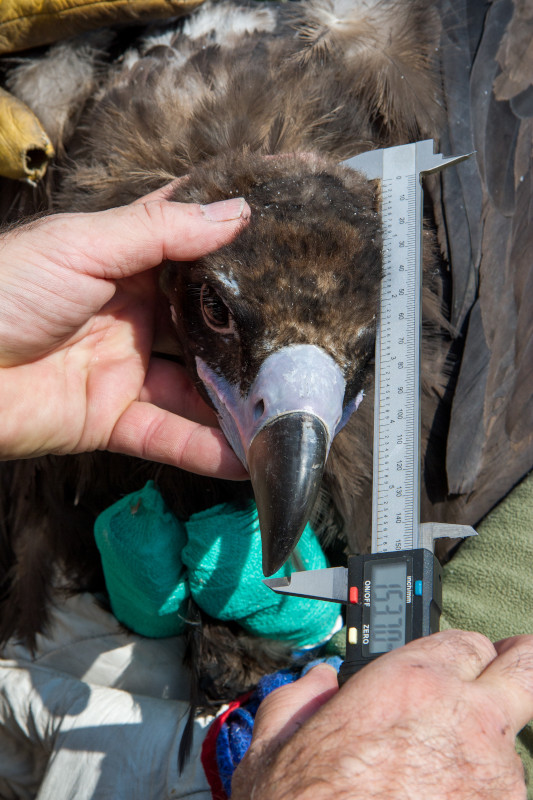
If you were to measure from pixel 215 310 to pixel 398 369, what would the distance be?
487mm

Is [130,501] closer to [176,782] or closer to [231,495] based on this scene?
[231,495]

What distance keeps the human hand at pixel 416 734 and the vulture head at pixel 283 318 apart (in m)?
0.44

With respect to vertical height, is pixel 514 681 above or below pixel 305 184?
below

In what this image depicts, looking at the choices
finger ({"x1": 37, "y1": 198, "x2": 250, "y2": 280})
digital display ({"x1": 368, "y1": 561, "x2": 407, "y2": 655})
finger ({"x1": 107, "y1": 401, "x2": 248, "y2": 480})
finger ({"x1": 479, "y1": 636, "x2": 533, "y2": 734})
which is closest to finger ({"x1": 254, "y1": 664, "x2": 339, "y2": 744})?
digital display ({"x1": 368, "y1": 561, "x2": 407, "y2": 655})

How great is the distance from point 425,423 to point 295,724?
1392mm

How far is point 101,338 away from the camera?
1.98 m

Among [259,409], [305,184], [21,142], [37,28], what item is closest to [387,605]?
[259,409]

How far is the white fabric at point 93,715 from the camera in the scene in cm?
223

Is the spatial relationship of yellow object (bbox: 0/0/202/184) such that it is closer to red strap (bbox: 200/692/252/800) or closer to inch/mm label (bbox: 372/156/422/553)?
inch/mm label (bbox: 372/156/422/553)

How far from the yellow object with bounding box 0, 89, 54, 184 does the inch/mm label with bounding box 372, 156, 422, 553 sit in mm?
1121

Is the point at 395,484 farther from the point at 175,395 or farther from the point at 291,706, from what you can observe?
the point at 175,395

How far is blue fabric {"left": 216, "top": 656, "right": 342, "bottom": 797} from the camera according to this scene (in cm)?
209

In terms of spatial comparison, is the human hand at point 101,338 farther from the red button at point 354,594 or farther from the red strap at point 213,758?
the red strap at point 213,758

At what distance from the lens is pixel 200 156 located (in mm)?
2236
